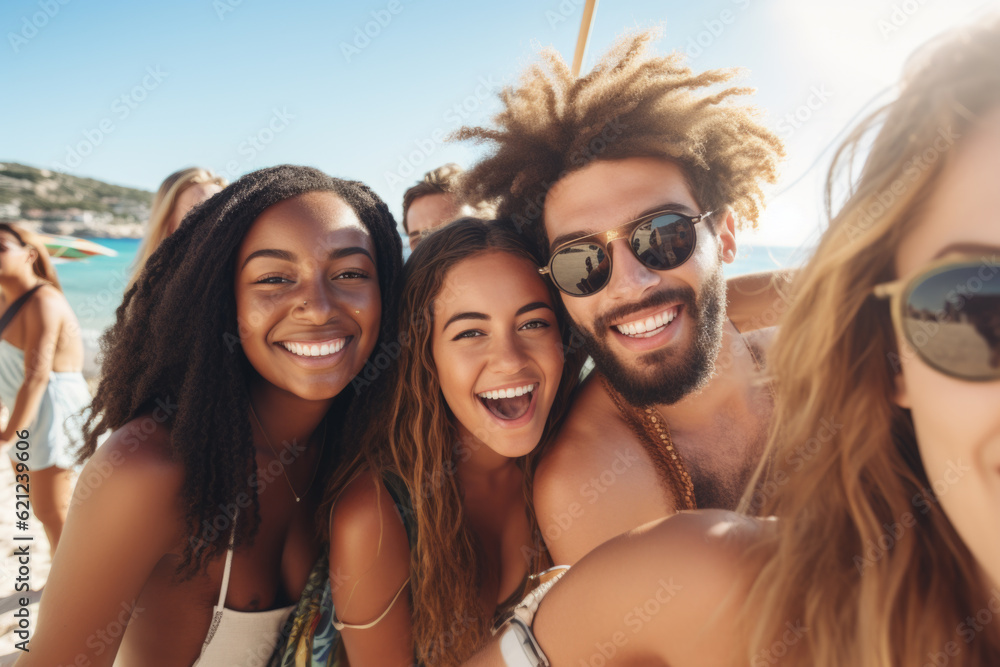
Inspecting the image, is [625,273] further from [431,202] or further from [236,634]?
[431,202]

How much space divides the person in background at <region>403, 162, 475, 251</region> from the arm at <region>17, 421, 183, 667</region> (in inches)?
135

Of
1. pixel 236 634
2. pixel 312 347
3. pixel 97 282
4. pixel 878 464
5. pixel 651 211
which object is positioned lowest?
pixel 97 282

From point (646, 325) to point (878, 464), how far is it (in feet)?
4.97

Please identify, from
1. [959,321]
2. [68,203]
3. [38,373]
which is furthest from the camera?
[68,203]

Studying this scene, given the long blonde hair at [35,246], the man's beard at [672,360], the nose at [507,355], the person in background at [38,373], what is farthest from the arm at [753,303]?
the long blonde hair at [35,246]

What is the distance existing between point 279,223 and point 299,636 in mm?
1826

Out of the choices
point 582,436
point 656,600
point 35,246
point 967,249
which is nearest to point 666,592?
point 656,600

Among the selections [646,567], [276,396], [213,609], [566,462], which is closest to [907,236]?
[646,567]

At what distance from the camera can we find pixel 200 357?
2430 mm

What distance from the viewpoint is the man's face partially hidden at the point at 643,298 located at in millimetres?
2652

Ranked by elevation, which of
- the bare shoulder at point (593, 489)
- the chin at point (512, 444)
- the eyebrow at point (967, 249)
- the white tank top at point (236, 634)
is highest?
the eyebrow at point (967, 249)

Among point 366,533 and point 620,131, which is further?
point 620,131

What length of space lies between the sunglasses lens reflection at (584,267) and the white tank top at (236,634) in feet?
5.96

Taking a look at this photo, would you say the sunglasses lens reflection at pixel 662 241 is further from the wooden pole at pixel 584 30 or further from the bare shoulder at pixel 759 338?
the wooden pole at pixel 584 30
